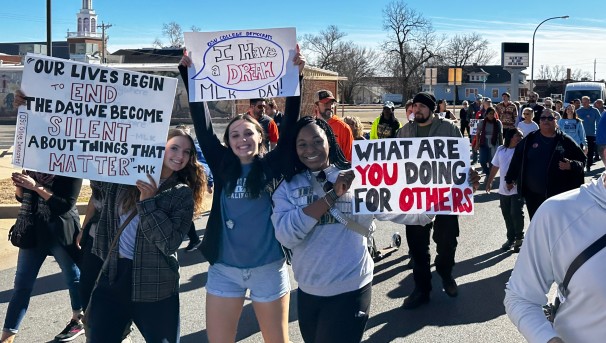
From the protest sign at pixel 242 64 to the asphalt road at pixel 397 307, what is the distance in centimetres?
203

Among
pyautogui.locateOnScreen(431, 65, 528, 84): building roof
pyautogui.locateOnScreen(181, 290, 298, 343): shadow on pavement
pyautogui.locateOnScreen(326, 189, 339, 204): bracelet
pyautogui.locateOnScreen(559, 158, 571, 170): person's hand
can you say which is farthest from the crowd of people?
pyautogui.locateOnScreen(431, 65, 528, 84): building roof

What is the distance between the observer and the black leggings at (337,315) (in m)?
3.46

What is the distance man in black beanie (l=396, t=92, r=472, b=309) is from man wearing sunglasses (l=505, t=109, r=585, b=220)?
60.5 inches

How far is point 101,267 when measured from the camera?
13.4ft

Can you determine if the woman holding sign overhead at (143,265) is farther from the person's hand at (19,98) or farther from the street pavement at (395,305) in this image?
the street pavement at (395,305)

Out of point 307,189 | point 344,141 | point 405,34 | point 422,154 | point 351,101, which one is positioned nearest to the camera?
point 307,189

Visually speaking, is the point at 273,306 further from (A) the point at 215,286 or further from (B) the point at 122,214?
(B) the point at 122,214

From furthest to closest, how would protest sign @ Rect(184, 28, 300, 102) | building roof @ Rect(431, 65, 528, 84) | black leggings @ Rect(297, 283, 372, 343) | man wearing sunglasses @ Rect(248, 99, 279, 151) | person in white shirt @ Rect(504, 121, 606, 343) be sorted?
building roof @ Rect(431, 65, 528, 84) → man wearing sunglasses @ Rect(248, 99, 279, 151) → protest sign @ Rect(184, 28, 300, 102) → black leggings @ Rect(297, 283, 372, 343) → person in white shirt @ Rect(504, 121, 606, 343)

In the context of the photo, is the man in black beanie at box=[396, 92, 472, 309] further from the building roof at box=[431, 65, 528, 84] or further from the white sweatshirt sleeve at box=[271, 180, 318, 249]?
the building roof at box=[431, 65, 528, 84]

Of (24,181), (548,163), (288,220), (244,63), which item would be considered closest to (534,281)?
(288,220)

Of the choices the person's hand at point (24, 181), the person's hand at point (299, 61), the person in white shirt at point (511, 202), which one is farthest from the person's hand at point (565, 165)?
the person's hand at point (24, 181)

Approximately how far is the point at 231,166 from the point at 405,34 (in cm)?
6987

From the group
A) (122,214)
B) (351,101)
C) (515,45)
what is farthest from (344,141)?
→ (351,101)

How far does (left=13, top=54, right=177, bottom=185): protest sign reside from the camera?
4266 mm
